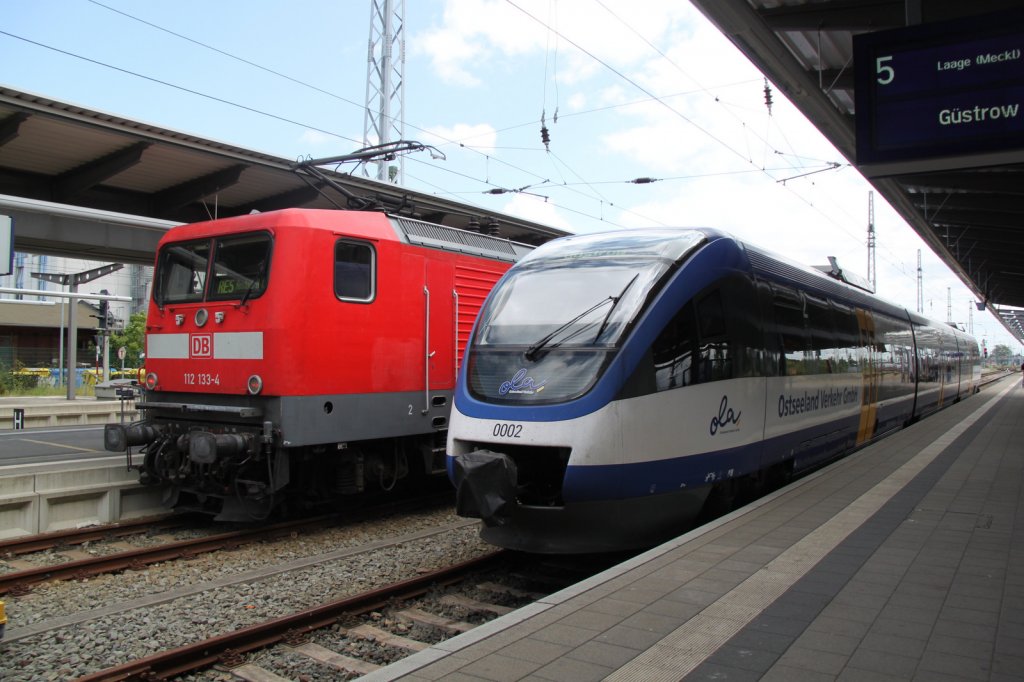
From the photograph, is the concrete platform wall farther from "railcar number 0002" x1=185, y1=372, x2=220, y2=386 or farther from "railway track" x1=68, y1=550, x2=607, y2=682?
"railway track" x1=68, y1=550, x2=607, y2=682

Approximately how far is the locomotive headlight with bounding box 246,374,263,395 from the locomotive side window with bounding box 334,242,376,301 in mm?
1262

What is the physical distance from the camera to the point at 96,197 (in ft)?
45.0

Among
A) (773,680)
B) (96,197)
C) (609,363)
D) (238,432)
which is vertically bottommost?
(773,680)

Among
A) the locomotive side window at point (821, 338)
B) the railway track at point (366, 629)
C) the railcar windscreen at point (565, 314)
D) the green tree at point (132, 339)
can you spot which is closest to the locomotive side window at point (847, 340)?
the locomotive side window at point (821, 338)

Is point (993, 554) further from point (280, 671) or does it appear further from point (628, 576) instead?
point (280, 671)

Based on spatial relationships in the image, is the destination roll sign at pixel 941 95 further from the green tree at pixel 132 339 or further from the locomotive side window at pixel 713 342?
the green tree at pixel 132 339

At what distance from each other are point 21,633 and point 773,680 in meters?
5.20

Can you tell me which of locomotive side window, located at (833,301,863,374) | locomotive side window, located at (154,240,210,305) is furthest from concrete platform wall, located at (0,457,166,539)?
locomotive side window, located at (833,301,863,374)

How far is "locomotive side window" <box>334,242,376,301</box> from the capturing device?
8766mm

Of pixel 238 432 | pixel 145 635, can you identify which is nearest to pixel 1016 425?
pixel 238 432

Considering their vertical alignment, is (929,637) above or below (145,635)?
above

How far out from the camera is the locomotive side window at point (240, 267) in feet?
28.1

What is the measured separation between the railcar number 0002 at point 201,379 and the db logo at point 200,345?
0.23m

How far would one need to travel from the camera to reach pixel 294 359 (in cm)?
827
